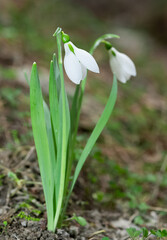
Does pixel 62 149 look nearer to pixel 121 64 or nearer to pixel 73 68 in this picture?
pixel 73 68

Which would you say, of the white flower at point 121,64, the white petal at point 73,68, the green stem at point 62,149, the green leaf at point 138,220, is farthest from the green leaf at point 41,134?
the green leaf at point 138,220

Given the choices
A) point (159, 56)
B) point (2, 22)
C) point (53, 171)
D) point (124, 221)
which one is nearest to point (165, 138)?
point (124, 221)

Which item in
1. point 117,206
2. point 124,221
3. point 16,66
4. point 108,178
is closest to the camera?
point 124,221

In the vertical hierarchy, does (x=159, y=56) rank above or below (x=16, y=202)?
above

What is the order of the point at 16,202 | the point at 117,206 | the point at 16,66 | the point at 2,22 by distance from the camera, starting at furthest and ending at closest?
the point at 2,22
the point at 16,66
the point at 117,206
the point at 16,202

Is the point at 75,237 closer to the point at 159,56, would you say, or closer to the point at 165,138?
the point at 165,138

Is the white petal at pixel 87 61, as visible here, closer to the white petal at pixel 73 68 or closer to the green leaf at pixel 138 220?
the white petal at pixel 73 68

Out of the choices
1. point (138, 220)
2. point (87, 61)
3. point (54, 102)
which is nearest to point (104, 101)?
point (138, 220)
